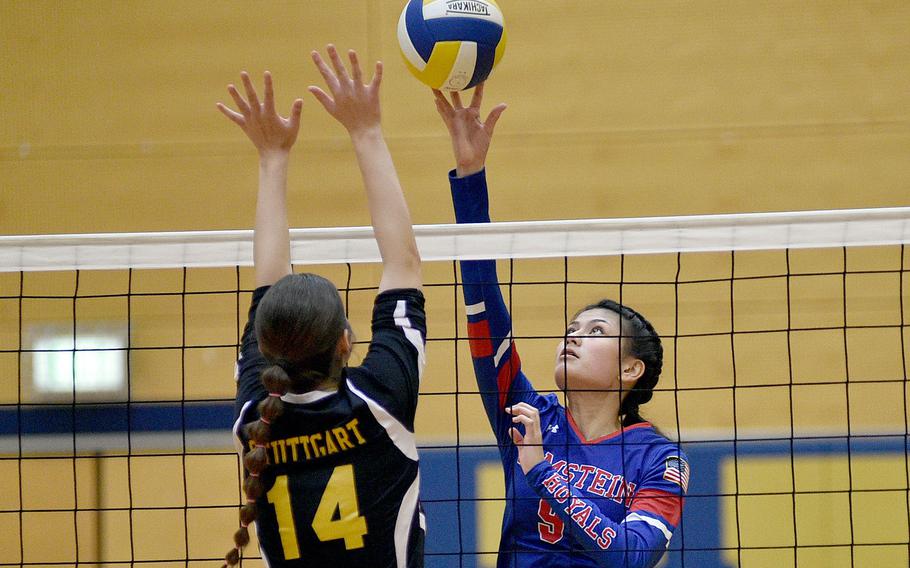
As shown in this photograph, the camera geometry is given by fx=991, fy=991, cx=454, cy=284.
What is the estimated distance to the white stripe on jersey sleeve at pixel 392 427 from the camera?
1.60m

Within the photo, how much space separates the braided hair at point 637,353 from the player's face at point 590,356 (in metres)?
0.03

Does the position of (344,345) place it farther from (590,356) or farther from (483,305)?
(590,356)

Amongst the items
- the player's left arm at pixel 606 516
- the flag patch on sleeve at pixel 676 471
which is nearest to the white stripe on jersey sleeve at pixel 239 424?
the player's left arm at pixel 606 516

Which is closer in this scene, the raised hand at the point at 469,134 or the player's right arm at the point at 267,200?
the player's right arm at the point at 267,200

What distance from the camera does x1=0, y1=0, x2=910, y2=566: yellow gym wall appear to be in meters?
4.94

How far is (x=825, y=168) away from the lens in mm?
4992

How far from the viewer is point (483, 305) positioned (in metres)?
2.50

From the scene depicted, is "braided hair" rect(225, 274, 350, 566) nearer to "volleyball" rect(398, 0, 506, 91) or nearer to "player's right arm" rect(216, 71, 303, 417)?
"player's right arm" rect(216, 71, 303, 417)

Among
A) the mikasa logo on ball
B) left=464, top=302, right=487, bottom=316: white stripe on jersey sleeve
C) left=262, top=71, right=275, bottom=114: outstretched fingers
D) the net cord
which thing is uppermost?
the mikasa logo on ball

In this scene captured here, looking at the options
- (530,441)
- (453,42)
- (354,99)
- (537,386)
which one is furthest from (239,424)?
(537,386)

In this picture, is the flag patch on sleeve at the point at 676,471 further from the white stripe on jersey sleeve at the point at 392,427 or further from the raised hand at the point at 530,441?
the white stripe on jersey sleeve at the point at 392,427

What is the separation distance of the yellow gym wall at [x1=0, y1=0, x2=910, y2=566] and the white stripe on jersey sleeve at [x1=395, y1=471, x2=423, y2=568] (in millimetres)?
3278

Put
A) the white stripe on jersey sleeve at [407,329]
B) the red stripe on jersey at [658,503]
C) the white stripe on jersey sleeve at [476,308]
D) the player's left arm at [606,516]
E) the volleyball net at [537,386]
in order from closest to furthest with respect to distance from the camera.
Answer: the white stripe on jersey sleeve at [407,329], the player's left arm at [606,516], the red stripe on jersey at [658,503], the white stripe on jersey sleeve at [476,308], the volleyball net at [537,386]

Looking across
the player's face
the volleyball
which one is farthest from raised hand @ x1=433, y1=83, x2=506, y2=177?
the player's face
